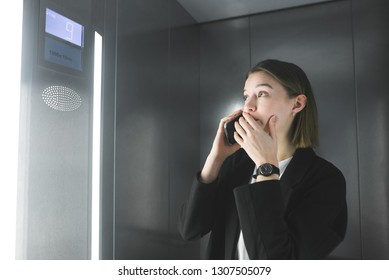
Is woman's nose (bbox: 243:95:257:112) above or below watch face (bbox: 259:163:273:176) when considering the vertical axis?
above

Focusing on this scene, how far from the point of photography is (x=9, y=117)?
2.35ft

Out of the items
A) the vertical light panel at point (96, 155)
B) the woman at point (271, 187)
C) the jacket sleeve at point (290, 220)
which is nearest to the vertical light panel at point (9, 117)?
the vertical light panel at point (96, 155)

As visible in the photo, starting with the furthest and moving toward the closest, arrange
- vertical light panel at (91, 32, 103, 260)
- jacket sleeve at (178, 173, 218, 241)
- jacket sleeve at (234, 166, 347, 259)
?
vertical light panel at (91, 32, 103, 260)
jacket sleeve at (178, 173, 218, 241)
jacket sleeve at (234, 166, 347, 259)

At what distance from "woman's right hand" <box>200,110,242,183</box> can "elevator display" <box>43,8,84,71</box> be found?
0.41 m

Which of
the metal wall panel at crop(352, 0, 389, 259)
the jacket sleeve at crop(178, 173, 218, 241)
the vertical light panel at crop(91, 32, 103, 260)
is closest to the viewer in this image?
the jacket sleeve at crop(178, 173, 218, 241)

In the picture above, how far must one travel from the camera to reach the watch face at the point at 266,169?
0.64 metres

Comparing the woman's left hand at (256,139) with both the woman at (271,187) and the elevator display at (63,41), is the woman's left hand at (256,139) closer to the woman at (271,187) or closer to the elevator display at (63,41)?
the woman at (271,187)

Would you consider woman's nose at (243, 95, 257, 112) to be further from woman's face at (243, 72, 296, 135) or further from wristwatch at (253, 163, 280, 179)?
wristwatch at (253, 163, 280, 179)

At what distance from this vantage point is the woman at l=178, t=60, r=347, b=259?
24.4 inches

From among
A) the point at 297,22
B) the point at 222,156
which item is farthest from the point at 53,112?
the point at 297,22

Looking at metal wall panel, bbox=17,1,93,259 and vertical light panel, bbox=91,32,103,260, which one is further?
vertical light panel, bbox=91,32,103,260

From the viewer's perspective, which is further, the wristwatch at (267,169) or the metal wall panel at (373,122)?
the metal wall panel at (373,122)

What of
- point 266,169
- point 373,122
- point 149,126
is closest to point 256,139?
point 266,169

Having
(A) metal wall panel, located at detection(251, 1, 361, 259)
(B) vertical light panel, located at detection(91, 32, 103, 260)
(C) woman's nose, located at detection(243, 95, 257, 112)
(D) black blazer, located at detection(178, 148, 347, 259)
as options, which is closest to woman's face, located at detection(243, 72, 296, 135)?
A: (C) woman's nose, located at detection(243, 95, 257, 112)
